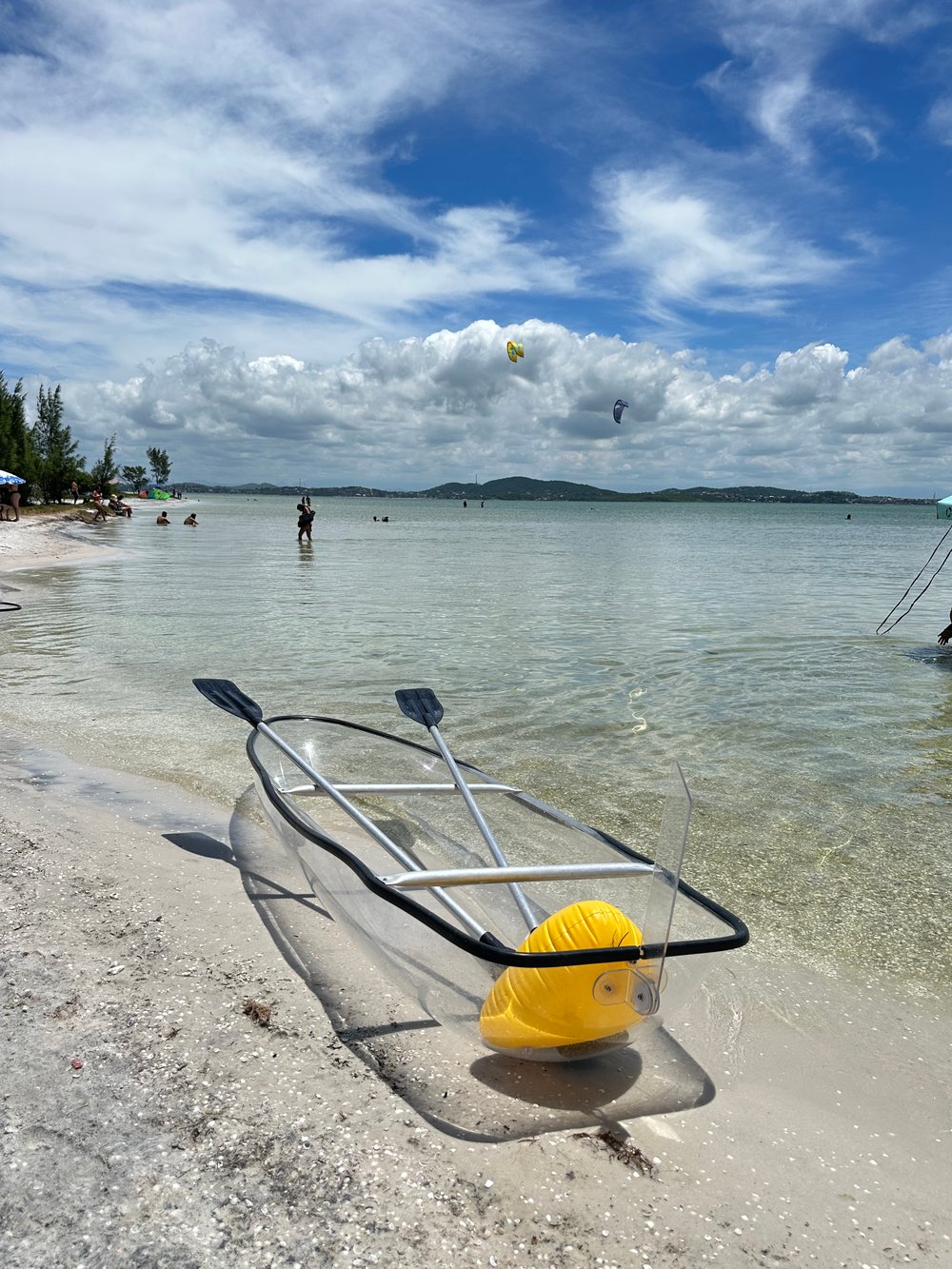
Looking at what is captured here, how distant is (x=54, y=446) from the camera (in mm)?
57562

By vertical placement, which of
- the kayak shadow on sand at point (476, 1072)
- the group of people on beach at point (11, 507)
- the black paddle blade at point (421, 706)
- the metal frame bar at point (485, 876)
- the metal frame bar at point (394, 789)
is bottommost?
the kayak shadow on sand at point (476, 1072)

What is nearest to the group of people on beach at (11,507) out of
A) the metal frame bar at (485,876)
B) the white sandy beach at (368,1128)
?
the white sandy beach at (368,1128)

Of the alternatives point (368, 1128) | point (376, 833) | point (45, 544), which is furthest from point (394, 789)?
point (45, 544)

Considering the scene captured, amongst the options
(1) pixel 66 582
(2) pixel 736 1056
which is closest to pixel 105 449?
(1) pixel 66 582

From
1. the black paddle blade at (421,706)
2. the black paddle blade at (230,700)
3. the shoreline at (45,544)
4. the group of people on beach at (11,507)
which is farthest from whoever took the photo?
the group of people on beach at (11,507)

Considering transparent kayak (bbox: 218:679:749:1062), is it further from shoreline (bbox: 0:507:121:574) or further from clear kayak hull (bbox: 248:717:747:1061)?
shoreline (bbox: 0:507:121:574)

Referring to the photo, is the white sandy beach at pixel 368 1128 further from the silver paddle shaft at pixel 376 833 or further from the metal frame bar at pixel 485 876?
the metal frame bar at pixel 485 876

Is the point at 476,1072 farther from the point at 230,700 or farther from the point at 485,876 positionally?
the point at 230,700

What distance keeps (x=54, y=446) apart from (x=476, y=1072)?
63453 mm

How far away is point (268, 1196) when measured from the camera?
232cm

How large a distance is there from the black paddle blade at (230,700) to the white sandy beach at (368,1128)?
1.78 metres

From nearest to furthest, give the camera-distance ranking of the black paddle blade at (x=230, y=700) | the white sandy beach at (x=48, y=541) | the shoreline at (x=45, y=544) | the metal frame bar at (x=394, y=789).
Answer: the metal frame bar at (x=394, y=789)
the black paddle blade at (x=230, y=700)
the shoreline at (x=45, y=544)
the white sandy beach at (x=48, y=541)

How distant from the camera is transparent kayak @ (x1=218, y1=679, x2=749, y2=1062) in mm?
2783

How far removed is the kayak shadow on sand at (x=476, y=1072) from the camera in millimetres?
2795
